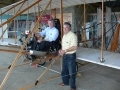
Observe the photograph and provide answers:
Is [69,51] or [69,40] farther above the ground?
[69,40]

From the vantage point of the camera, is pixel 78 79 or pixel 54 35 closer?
pixel 54 35

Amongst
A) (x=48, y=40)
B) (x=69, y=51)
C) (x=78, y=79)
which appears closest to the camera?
(x=69, y=51)

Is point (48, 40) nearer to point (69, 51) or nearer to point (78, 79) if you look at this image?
point (69, 51)

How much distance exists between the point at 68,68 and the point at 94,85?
819mm

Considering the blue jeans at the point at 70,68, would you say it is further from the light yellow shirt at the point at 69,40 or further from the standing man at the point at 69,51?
the light yellow shirt at the point at 69,40

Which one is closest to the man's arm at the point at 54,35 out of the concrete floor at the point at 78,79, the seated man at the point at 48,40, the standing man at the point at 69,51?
the seated man at the point at 48,40

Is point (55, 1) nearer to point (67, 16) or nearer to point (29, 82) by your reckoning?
point (29, 82)

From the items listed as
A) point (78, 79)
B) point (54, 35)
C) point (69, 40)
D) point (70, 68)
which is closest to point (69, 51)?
point (69, 40)

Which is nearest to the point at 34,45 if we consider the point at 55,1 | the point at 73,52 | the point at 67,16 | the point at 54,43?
the point at 54,43

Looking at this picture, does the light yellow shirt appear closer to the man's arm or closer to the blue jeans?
the blue jeans

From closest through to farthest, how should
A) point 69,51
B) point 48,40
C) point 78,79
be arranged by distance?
point 69,51
point 48,40
point 78,79

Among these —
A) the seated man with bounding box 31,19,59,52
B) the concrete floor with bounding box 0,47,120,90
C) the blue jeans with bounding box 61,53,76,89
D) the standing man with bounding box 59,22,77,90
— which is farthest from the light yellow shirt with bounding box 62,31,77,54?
the concrete floor with bounding box 0,47,120,90

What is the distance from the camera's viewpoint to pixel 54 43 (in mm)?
4098

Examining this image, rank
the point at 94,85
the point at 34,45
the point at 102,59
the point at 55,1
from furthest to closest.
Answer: the point at 55,1
the point at 34,45
the point at 94,85
the point at 102,59
